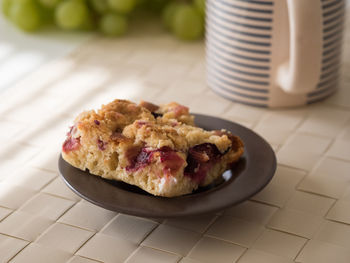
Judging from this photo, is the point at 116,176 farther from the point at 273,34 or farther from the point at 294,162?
the point at 273,34

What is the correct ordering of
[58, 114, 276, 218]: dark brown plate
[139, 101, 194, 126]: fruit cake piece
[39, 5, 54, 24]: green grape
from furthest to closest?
[39, 5, 54, 24]: green grape
[139, 101, 194, 126]: fruit cake piece
[58, 114, 276, 218]: dark brown plate

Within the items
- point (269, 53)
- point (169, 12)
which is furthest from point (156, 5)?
point (269, 53)

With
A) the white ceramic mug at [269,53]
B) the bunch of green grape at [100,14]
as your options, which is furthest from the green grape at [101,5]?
the white ceramic mug at [269,53]

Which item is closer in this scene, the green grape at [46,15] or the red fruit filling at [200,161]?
the red fruit filling at [200,161]

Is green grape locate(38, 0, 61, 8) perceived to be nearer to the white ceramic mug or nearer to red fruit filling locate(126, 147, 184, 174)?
the white ceramic mug

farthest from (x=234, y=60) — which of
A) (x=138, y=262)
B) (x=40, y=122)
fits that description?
(x=138, y=262)

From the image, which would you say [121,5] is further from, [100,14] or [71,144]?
[71,144]

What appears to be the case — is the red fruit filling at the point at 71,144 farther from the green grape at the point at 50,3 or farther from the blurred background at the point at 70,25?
the green grape at the point at 50,3

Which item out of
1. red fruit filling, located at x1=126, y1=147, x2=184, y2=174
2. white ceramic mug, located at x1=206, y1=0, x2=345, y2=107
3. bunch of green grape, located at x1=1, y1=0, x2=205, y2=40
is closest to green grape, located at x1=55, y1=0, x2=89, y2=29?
bunch of green grape, located at x1=1, y1=0, x2=205, y2=40
